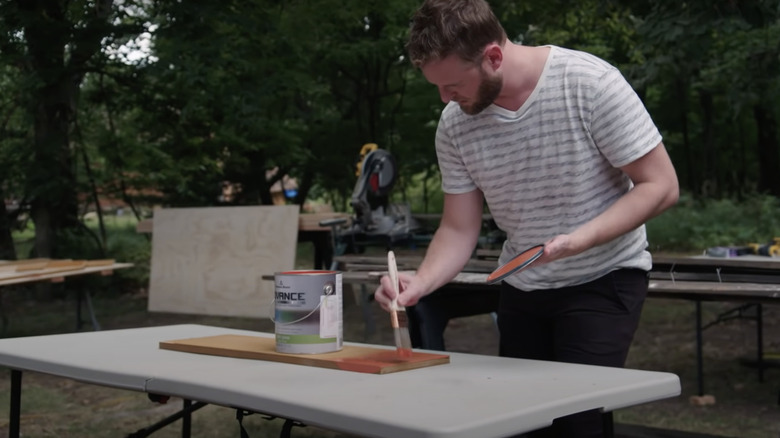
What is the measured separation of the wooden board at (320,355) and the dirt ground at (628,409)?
204 cm

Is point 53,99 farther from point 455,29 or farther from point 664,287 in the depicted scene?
point 455,29

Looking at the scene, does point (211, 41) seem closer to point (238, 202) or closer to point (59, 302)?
point (59, 302)

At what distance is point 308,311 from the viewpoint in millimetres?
2180

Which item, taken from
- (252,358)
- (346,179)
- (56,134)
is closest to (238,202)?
(346,179)

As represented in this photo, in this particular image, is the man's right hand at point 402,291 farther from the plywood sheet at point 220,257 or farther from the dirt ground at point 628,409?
the plywood sheet at point 220,257

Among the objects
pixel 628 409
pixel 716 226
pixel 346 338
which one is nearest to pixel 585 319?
pixel 628 409

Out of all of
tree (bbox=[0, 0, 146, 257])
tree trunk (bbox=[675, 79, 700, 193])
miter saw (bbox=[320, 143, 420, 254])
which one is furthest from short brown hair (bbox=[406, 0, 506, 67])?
tree trunk (bbox=[675, 79, 700, 193])

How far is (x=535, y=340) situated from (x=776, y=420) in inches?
115

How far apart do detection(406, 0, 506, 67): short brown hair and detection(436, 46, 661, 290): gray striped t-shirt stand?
0.21 m

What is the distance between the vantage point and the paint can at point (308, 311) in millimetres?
2154

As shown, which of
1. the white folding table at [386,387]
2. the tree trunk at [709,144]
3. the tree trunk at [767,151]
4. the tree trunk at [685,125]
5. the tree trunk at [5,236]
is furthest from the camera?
the tree trunk at [709,144]

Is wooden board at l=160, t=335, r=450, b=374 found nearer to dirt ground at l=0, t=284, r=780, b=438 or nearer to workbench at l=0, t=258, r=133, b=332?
dirt ground at l=0, t=284, r=780, b=438

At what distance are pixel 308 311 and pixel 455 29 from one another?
73cm

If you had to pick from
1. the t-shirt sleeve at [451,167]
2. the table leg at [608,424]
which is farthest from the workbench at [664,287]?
the table leg at [608,424]
